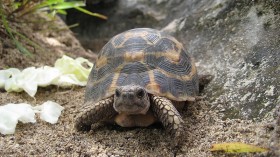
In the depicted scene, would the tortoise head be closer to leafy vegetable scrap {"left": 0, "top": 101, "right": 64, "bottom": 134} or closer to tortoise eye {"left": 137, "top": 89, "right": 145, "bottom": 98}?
tortoise eye {"left": 137, "top": 89, "right": 145, "bottom": 98}

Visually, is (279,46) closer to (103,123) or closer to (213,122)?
(213,122)

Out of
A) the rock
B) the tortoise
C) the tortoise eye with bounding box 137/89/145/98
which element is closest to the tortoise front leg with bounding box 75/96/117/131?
the tortoise

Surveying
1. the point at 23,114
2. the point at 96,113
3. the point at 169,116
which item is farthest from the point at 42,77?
the point at 169,116

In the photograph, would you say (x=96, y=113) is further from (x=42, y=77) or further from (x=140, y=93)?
(x=42, y=77)

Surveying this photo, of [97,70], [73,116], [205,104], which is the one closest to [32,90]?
[73,116]

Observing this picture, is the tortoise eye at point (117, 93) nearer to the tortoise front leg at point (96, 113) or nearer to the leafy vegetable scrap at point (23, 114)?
the tortoise front leg at point (96, 113)

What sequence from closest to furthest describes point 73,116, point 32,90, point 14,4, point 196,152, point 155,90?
point 196,152, point 155,90, point 73,116, point 32,90, point 14,4

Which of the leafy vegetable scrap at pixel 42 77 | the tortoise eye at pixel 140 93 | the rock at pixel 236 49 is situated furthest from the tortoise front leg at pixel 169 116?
the leafy vegetable scrap at pixel 42 77
